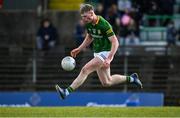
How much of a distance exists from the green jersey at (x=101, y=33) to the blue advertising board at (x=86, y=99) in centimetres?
731

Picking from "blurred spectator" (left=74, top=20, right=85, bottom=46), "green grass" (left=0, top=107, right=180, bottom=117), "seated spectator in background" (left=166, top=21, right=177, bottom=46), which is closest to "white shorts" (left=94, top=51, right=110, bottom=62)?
"green grass" (left=0, top=107, right=180, bottom=117)

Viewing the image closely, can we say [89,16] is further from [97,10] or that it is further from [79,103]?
[97,10]

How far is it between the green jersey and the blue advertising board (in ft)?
24.0

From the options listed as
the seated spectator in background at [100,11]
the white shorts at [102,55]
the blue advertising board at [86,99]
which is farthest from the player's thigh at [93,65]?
the seated spectator in background at [100,11]

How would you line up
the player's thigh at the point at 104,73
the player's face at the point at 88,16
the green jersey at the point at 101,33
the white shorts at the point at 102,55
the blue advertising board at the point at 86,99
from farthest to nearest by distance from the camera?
1. the blue advertising board at the point at 86,99
2. the player's thigh at the point at 104,73
3. the white shorts at the point at 102,55
4. the green jersey at the point at 101,33
5. the player's face at the point at 88,16

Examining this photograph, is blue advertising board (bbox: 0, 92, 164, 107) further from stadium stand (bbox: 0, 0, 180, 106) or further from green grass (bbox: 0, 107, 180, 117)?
green grass (bbox: 0, 107, 180, 117)

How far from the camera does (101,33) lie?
2031 centimetres

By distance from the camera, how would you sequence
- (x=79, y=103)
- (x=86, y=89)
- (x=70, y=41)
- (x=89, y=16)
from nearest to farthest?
(x=89, y=16)
(x=79, y=103)
(x=86, y=89)
(x=70, y=41)

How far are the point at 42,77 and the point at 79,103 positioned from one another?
2.69 meters

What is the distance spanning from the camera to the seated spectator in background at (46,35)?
30.7m

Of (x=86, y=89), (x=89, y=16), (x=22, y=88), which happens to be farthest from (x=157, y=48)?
(x=89, y=16)

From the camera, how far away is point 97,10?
3117 centimetres

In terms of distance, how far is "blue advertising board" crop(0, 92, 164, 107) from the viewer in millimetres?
27938

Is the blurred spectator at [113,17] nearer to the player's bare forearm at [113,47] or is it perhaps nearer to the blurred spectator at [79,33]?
the blurred spectator at [79,33]
